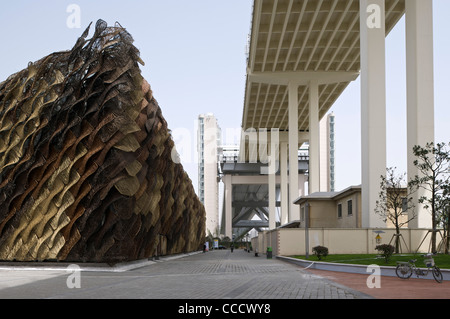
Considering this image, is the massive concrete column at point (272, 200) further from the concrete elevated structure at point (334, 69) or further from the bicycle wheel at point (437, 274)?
the bicycle wheel at point (437, 274)

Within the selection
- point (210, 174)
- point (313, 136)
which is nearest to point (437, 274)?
point (313, 136)

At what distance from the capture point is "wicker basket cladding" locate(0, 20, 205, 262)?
24984 millimetres

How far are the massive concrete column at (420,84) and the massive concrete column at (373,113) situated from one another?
179cm

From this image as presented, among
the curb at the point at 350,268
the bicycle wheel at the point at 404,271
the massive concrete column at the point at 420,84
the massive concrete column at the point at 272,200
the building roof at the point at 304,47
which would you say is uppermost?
the building roof at the point at 304,47

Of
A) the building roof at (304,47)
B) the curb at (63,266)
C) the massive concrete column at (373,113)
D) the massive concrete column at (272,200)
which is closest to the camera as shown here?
the curb at (63,266)

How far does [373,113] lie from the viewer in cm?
3300

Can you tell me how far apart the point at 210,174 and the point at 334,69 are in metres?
100

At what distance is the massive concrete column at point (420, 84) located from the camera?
107ft

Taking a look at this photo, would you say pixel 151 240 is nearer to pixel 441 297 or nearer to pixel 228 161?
pixel 441 297

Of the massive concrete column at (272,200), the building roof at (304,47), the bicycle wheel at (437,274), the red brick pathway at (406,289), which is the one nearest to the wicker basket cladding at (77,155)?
the red brick pathway at (406,289)

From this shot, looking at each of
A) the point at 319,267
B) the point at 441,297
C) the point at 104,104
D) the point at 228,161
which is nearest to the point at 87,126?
the point at 104,104

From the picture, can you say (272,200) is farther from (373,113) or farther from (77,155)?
(77,155)

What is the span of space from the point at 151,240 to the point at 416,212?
15.9 m

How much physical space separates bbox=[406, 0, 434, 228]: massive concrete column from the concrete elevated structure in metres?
0.06
